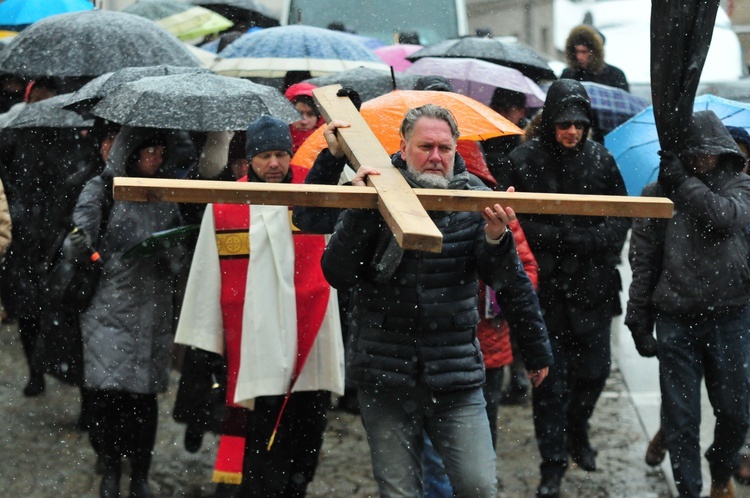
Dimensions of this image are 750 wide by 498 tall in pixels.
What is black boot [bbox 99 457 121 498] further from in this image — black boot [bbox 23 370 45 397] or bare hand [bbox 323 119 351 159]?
bare hand [bbox 323 119 351 159]

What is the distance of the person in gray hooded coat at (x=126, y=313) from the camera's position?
21.9 feet

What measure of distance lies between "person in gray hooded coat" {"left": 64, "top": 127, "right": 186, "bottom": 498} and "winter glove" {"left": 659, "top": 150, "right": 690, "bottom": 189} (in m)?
2.42

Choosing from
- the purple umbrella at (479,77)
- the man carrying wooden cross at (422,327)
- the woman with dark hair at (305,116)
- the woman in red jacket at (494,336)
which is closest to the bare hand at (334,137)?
the man carrying wooden cross at (422,327)

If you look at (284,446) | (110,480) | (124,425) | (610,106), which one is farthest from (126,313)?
(610,106)

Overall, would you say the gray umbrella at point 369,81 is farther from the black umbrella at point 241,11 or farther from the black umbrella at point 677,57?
the black umbrella at point 241,11

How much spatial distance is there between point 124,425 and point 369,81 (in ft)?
9.09

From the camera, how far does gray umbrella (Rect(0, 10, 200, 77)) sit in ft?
26.3

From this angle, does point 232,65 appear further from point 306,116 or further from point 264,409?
point 264,409

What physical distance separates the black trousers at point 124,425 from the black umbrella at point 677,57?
286 centimetres

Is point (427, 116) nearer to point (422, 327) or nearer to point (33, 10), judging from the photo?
point (422, 327)

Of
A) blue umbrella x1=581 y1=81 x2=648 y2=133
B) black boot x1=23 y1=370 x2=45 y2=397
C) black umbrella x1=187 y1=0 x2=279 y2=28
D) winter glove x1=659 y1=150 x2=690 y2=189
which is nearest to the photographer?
winter glove x1=659 y1=150 x2=690 y2=189

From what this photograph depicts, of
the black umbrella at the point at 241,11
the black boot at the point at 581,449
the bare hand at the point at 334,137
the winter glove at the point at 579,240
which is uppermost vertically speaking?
the bare hand at the point at 334,137

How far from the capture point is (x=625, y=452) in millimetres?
7879

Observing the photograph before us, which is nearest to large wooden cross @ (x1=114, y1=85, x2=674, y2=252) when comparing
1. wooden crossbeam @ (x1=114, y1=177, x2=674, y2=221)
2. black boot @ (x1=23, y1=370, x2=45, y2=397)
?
wooden crossbeam @ (x1=114, y1=177, x2=674, y2=221)
